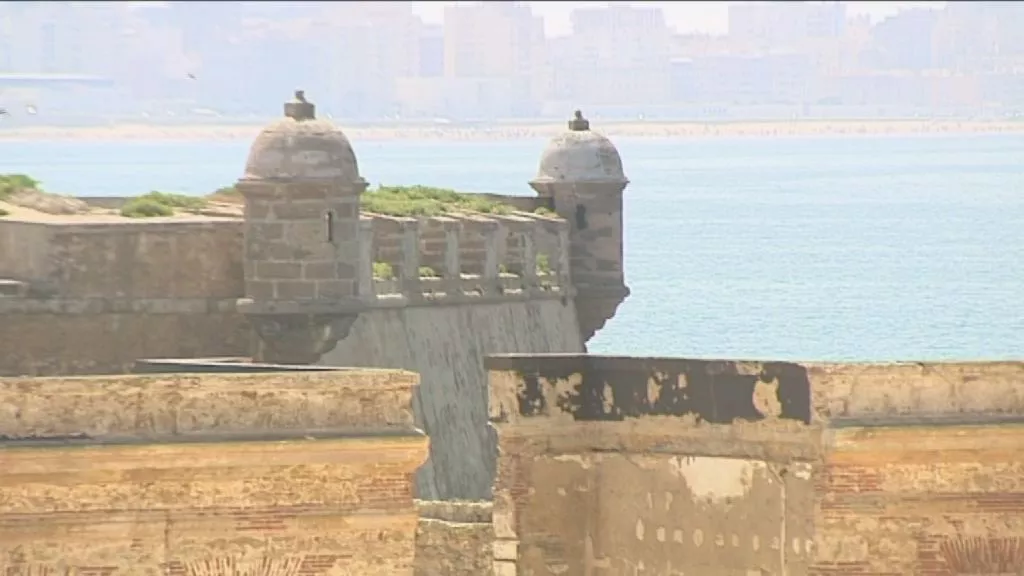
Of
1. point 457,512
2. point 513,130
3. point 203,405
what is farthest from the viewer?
point 513,130

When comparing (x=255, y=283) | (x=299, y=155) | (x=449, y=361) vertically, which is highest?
(x=299, y=155)

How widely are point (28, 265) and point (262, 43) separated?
384 feet

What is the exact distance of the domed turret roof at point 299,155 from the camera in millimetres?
37188

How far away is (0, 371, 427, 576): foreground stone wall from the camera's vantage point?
71.6 ft

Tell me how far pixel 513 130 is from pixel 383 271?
83169 millimetres

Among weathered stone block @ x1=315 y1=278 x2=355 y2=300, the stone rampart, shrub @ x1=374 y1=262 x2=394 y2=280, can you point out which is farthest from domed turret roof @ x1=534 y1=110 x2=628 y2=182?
weathered stone block @ x1=315 y1=278 x2=355 y2=300

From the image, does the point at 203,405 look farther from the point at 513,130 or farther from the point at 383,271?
the point at 513,130

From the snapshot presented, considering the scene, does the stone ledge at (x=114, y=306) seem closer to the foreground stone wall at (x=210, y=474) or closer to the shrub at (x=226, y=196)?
the shrub at (x=226, y=196)

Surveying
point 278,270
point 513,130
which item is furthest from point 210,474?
point 513,130

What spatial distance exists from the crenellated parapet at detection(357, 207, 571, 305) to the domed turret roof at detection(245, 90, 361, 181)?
112cm

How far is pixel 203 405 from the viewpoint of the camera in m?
22.2

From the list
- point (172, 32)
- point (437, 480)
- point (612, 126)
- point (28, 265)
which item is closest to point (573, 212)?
point (437, 480)

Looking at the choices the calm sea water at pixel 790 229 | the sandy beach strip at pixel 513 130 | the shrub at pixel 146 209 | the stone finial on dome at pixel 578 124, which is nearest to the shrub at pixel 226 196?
the shrub at pixel 146 209

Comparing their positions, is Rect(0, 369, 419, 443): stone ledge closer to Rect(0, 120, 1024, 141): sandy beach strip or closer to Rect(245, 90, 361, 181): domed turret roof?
Rect(245, 90, 361, 181): domed turret roof
